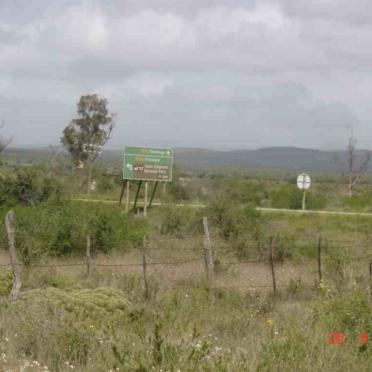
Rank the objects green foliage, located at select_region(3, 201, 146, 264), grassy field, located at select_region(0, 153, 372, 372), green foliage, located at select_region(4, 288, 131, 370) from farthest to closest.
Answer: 1. green foliage, located at select_region(3, 201, 146, 264)
2. green foliage, located at select_region(4, 288, 131, 370)
3. grassy field, located at select_region(0, 153, 372, 372)

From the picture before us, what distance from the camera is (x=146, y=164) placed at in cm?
3803

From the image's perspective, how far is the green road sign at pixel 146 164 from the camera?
37.8 metres

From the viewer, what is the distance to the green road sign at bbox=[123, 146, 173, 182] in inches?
1489

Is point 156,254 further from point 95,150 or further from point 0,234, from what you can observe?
point 95,150

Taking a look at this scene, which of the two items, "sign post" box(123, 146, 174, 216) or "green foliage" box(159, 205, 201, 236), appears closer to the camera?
"green foliage" box(159, 205, 201, 236)

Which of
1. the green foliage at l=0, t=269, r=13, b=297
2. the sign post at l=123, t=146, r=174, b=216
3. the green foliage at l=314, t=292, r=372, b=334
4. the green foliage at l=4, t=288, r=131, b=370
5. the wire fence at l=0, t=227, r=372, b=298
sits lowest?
the wire fence at l=0, t=227, r=372, b=298

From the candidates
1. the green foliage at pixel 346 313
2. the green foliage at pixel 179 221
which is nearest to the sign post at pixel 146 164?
the green foliage at pixel 179 221

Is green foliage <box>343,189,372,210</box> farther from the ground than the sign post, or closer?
closer

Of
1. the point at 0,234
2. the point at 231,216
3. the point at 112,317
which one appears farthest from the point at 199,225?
the point at 112,317

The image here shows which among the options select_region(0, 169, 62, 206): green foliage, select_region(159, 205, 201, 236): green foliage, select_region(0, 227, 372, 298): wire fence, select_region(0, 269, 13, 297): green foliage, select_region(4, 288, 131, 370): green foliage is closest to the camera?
select_region(4, 288, 131, 370): green foliage

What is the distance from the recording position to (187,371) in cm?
669

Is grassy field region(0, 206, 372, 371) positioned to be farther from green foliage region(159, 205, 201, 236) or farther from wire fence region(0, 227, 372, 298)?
green foliage region(159, 205, 201, 236)

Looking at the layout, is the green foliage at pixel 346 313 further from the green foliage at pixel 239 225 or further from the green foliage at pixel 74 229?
the green foliage at pixel 239 225

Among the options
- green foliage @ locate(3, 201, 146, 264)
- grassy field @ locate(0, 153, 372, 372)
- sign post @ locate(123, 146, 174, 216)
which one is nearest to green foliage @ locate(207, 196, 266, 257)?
grassy field @ locate(0, 153, 372, 372)
